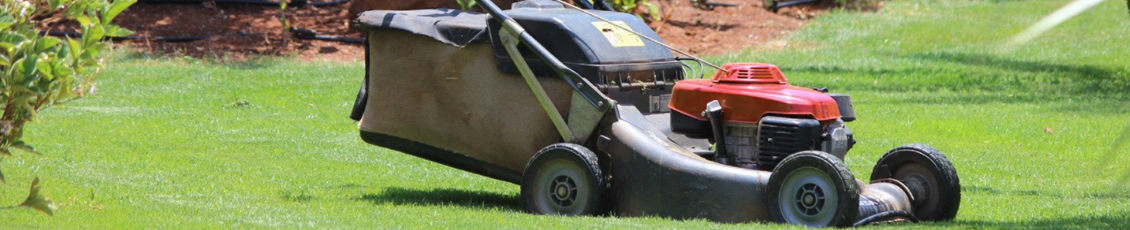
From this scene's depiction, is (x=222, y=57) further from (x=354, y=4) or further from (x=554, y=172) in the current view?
(x=554, y=172)

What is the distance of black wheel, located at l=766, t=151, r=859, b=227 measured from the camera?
5516mm

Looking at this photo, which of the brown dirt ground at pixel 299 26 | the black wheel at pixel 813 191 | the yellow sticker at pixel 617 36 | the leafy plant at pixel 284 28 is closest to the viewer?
the black wheel at pixel 813 191

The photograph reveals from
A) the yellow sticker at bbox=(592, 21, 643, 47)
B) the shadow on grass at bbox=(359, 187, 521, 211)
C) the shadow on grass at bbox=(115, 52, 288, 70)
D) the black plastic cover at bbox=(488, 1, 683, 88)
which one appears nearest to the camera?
the black plastic cover at bbox=(488, 1, 683, 88)

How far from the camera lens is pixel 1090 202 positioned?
7152 millimetres

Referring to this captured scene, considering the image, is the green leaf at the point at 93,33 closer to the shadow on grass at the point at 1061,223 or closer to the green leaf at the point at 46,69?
the green leaf at the point at 46,69

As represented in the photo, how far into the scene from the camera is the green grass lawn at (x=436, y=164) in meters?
6.15

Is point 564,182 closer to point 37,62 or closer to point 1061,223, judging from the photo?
point 1061,223

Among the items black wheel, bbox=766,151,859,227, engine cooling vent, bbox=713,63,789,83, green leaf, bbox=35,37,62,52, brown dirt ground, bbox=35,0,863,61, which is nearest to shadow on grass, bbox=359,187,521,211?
engine cooling vent, bbox=713,63,789,83

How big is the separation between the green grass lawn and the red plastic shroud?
60 centimetres

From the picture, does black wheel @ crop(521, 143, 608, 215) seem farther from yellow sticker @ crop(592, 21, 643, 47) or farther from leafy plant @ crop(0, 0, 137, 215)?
leafy plant @ crop(0, 0, 137, 215)

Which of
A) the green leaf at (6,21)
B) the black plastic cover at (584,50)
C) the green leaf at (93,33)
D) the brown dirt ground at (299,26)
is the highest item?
the green leaf at (6,21)

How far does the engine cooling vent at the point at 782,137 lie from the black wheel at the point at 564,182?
751 millimetres

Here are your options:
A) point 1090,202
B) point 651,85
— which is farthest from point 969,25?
point 651,85

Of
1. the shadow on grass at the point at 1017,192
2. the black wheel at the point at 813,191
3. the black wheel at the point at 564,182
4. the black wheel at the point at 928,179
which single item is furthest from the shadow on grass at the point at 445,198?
the shadow on grass at the point at 1017,192
